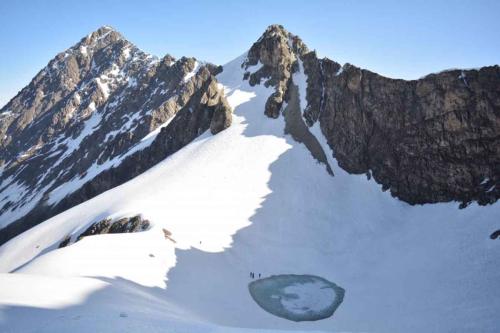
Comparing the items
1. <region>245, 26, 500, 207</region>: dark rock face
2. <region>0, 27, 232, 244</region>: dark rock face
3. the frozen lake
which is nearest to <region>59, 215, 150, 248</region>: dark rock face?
the frozen lake

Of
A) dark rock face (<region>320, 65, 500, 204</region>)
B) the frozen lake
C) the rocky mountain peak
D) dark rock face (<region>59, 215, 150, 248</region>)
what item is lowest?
the frozen lake

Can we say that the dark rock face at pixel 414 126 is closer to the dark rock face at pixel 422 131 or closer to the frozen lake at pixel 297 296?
the dark rock face at pixel 422 131

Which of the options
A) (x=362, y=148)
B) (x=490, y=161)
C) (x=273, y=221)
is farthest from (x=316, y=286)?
(x=362, y=148)

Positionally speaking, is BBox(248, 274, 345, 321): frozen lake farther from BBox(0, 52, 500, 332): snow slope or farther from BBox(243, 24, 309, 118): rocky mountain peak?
BBox(243, 24, 309, 118): rocky mountain peak

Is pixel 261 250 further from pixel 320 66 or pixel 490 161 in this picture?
pixel 320 66

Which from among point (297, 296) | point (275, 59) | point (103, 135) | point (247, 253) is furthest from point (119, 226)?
point (103, 135)

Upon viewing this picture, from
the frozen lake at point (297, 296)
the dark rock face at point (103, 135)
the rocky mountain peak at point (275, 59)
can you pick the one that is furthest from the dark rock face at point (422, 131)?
the dark rock face at point (103, 135)

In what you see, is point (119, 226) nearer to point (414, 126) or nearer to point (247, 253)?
point (247, 253)
